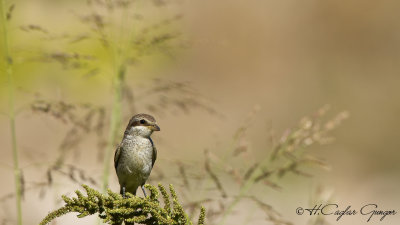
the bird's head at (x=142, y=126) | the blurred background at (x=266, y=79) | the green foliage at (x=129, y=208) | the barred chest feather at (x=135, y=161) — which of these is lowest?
the green foliage at (x=129, y=208)

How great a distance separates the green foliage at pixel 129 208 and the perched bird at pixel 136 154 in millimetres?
1736

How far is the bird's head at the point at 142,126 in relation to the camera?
511cm

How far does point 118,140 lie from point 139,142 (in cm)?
19

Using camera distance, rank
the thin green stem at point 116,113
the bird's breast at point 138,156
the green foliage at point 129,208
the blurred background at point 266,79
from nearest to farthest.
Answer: the green foliage at point 129,208 → the thin green stem at point 116,113 → the bird's breast at point 138,156 → the blurred background at point 266,79

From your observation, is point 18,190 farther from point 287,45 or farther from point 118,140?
point 287,45

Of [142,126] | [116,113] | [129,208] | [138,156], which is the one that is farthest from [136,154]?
[129,208]

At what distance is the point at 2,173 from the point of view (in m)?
12.8

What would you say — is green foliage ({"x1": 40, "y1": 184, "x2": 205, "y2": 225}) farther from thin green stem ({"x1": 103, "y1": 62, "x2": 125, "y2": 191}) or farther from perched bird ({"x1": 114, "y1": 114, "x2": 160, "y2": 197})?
perched bird ({"x1": 114, "y1": 114, "x2": 160, "y2": 197})

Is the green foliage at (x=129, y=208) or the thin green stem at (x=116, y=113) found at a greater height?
the thin green stem at (x=116, y=113)

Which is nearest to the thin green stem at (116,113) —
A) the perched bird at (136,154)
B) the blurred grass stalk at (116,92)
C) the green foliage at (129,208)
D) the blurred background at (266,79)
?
the blurred grass stalk at (116,92)

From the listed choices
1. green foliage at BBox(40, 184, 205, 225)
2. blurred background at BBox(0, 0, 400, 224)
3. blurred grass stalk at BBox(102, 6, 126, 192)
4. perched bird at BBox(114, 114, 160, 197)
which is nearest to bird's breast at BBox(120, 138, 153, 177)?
perched bird at BBox(114, 114, 160, 197)

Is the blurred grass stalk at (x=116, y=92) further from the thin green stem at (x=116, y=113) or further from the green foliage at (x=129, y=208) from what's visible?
the green foliage at (x=129, y=208)

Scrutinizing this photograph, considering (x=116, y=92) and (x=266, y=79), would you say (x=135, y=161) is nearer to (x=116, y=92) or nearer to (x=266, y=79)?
(x=116, y=92)

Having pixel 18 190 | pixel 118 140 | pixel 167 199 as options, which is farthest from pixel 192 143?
pixel 167 199
